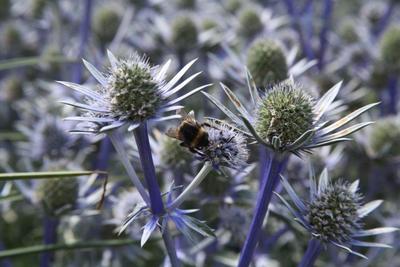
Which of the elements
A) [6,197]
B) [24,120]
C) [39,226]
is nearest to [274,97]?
[6,197]

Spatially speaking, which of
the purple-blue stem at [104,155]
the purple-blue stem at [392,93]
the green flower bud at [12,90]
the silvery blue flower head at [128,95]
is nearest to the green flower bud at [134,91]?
the silvery blue flower head at [128,95]

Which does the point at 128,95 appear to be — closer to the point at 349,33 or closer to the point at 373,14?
the point at 349,33

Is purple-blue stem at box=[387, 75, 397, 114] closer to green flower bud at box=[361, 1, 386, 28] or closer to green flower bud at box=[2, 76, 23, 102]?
green flower bud at box=[361, 1, 386, 28]

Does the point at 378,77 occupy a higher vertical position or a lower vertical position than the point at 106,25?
lower

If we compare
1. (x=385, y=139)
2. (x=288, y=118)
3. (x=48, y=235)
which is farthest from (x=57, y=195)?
(x=385, y=139)

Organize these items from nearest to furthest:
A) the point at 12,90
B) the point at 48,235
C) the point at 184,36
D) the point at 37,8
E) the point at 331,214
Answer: the point at 331,214
the point at 48,235
the point at 184,36
the point at 12,90
the point at 37,8

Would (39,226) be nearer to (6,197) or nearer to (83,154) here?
(83,154)

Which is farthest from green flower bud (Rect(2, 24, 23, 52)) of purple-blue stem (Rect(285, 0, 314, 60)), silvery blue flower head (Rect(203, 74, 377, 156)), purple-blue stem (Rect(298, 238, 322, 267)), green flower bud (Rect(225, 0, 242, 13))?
purple-blue stem (Rect(298, 238, 322, 267))

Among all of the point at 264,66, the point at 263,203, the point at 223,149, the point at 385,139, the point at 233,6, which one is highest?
the point at 233,6
